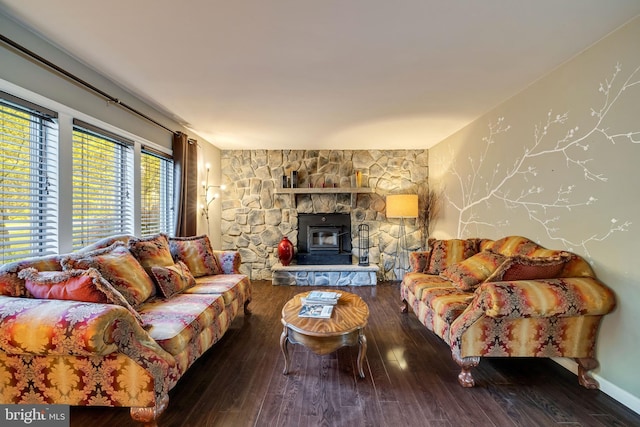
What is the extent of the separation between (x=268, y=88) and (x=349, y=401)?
2.60 meters

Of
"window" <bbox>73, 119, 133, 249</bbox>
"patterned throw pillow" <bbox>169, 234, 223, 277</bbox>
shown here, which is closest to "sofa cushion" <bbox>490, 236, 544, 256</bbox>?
"patterned throw pillow" <bbox>169, 234, 223, 277</bbox>

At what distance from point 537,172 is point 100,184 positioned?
13.0 feet

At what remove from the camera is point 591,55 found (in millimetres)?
1990

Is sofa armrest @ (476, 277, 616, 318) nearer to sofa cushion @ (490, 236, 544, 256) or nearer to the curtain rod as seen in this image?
sofa cushion @ (490, 236, 544, 256)

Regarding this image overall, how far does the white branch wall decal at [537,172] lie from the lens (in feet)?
6.17

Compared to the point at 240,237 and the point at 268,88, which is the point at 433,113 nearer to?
the point at 268,88

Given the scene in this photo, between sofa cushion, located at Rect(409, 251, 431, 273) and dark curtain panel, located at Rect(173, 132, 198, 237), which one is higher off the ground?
dark curtain panel, located at Rect(173, 132, 198, 237)

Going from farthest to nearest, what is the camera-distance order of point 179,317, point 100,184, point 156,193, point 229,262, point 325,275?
point 325,275 → point 156,193 → point 229,262 → point 100,184 → point 179,317

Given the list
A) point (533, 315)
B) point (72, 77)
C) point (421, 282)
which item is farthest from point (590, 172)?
point (72, 77)

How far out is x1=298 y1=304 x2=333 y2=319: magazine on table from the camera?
6.75 ft

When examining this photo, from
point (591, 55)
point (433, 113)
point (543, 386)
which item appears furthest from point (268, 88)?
point (543, 386)

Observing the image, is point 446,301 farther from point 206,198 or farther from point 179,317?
point 206,198

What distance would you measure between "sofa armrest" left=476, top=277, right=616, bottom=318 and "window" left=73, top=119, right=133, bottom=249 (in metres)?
3.20

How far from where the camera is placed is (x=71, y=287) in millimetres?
1533
